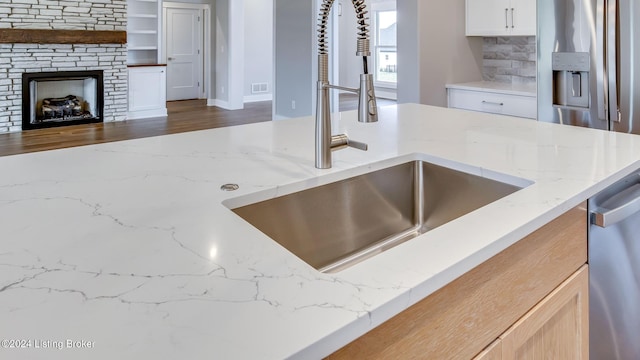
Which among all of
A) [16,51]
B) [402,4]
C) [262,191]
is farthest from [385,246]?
[16,51]

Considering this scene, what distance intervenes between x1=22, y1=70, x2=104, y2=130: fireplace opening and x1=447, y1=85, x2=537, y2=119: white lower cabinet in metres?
5.70

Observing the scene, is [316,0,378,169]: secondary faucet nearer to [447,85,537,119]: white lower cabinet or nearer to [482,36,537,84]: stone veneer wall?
[447,85,537,119]: white lower cabinet

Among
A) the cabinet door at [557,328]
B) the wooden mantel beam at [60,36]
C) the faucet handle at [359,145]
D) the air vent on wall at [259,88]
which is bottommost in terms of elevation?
the cabinet door at [557,328]

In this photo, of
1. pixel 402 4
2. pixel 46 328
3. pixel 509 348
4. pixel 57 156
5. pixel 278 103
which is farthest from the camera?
pixel 278 103

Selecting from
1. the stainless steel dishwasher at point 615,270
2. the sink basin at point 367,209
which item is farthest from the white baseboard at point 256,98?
the stainless steel dishwasher at point 615,270

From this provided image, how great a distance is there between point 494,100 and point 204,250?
141 inches

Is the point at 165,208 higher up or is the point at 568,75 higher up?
the point at 568,75

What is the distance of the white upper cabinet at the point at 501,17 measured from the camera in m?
3.75

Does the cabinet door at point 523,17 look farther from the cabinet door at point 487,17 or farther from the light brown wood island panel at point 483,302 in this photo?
the light brown wood island panel at point 483,302

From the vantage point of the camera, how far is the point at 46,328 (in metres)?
0.56

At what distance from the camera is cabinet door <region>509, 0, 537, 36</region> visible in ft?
12.2

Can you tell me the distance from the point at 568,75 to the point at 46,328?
2.75m

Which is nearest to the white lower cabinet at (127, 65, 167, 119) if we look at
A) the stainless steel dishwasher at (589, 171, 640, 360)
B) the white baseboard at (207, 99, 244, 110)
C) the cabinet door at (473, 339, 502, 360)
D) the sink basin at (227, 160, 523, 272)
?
the white baseboard at (207, 99, 244, 110)

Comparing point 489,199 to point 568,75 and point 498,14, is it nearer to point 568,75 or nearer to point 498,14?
point 568,75
